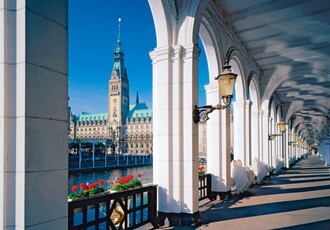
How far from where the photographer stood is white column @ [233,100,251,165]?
39.0 ft

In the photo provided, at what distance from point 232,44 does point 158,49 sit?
15.5 ft

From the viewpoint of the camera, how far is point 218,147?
862 centimetres

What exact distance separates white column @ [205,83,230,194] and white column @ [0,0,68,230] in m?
6.10

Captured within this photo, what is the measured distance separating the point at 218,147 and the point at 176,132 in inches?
114

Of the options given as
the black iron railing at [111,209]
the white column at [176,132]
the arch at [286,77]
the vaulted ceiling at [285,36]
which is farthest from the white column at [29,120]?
the arch at [286,77]

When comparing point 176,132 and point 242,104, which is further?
point 242,104

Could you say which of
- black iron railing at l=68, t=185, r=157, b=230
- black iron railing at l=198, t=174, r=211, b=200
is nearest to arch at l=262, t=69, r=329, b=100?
black iron railing at l=198, t=174, r=211, b=200

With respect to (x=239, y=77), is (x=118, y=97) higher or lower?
higher

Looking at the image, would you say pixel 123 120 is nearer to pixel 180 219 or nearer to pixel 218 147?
pixel 218 147

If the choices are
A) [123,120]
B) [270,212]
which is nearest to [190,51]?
[270,212]

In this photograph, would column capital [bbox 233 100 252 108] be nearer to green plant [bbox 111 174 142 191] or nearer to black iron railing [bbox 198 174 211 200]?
black iron railing [bbox 198 174 211 200]

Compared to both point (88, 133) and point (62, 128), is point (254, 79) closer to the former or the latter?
point (62, 128)

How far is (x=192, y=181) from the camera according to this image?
6094 mm

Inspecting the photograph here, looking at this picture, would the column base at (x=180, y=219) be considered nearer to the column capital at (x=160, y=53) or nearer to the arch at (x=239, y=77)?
the column capital at (x=160, y=53)
